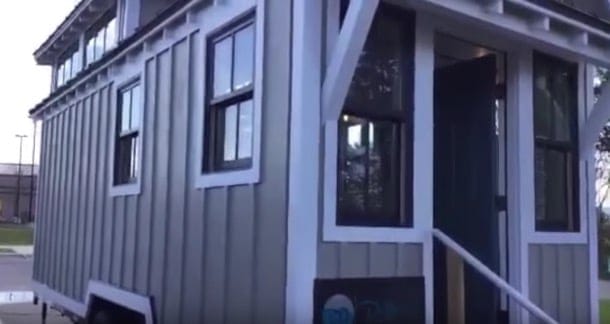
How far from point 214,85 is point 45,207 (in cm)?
517

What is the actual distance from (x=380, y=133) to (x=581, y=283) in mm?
2299

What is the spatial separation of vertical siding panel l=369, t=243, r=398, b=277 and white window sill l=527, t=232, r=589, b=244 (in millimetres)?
1282

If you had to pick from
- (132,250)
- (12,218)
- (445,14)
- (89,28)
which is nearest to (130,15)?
(89,28)

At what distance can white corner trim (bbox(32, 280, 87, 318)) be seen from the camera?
7120 mm

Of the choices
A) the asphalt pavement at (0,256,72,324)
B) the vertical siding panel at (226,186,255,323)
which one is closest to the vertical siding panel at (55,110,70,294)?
the asphalt pavement at (0,256,72,324)

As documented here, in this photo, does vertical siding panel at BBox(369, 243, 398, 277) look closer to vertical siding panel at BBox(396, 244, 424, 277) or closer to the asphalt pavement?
vertical siding panel at BBox(396, 244, 424, 277)

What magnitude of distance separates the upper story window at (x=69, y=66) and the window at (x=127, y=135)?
9.70 feet

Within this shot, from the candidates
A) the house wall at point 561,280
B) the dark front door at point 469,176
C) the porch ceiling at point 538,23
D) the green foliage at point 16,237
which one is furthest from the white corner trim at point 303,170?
the green foliage at point 16,237

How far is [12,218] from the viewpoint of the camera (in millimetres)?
60719

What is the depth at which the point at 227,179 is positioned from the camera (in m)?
4.60

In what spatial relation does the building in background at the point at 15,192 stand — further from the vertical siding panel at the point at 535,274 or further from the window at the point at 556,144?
the vertical siding panel at the point at 535,274

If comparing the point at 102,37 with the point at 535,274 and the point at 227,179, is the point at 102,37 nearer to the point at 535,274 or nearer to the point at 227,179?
→ the point at 227,179

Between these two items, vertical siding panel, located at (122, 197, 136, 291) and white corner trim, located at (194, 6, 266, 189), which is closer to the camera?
white corner trim, located at (194, 6, 266, 189)

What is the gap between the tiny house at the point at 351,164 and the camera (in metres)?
4.01
